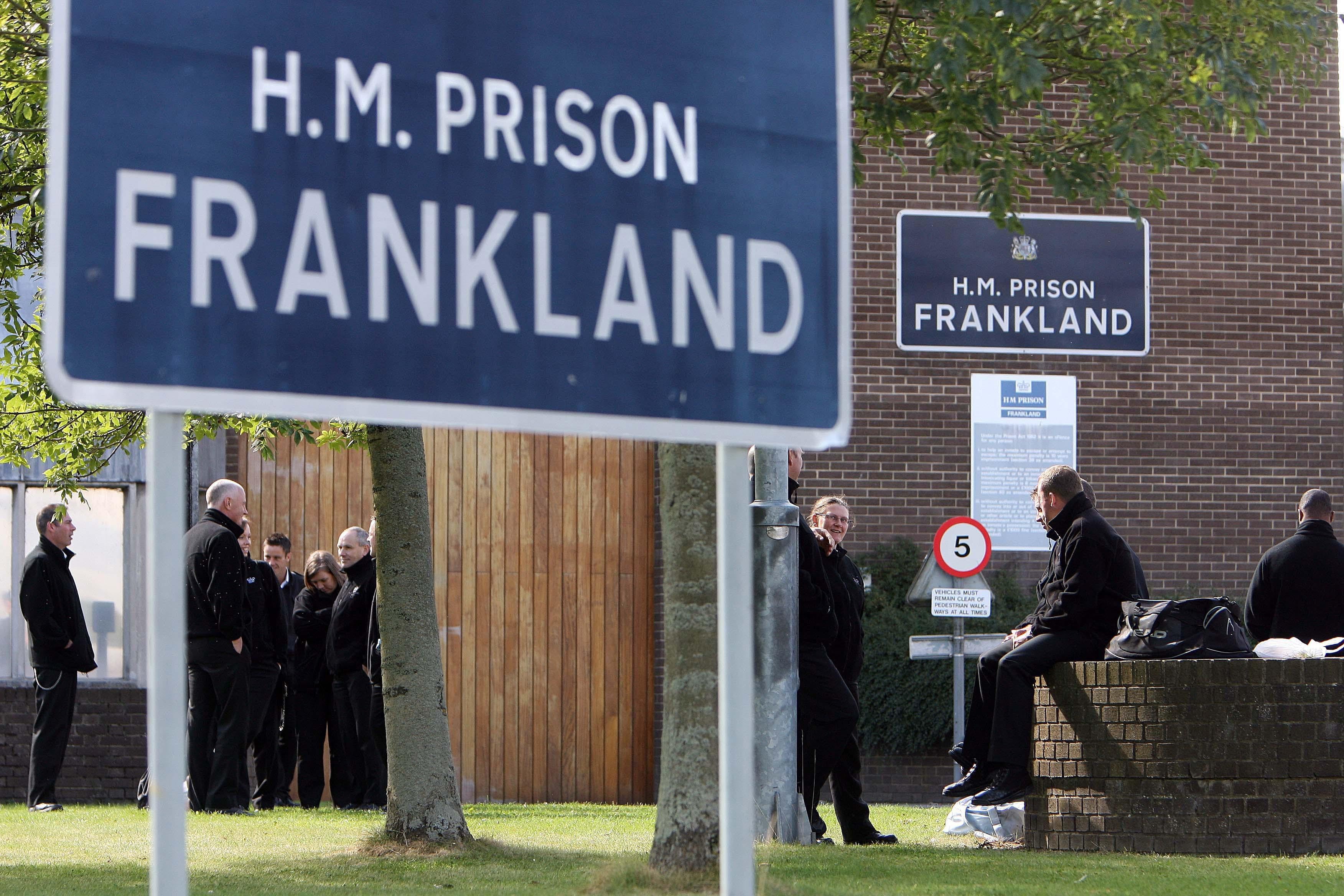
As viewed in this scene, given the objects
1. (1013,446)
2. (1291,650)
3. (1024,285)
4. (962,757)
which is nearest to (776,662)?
(962,757)

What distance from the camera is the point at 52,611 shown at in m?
11.1

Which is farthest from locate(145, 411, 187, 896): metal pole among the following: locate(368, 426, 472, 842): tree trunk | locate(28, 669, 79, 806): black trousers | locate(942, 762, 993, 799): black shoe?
locate(28, 669, 79, 806): black trousers

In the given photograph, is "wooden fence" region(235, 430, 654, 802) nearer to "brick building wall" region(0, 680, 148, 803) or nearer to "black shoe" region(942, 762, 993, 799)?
"brick building wall" region(0, 680, 148, 803)

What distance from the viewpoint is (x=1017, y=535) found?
15.8m

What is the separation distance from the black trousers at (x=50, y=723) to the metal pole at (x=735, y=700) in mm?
9371

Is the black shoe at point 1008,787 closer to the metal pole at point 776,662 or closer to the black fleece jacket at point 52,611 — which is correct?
the metal pole at point 776,662

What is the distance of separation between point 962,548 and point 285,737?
19.1ft

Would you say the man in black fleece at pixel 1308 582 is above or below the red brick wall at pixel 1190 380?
below

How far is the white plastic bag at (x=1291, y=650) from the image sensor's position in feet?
25.3

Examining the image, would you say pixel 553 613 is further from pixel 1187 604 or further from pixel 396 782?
pixel 1187 604

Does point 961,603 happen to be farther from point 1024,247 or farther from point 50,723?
point 50,723

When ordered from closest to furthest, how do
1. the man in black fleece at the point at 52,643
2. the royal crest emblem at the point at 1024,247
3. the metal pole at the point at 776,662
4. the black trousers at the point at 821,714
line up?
the metal pole at the point at 776,662, the black trousers at the point at 821,714, the man in black fleece at the point at 52,643, the royal crest emblem at the point at 1024,247

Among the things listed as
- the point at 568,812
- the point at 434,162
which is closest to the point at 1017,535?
the point at 568,812

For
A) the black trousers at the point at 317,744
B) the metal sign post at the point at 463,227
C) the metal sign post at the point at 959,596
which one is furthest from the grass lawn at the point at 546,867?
the metal sign post at the point at 959,596
